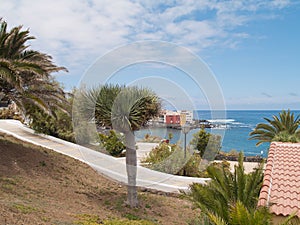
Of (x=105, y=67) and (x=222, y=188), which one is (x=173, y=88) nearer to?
(x=105, y=67)

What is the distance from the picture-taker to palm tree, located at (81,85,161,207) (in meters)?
8.46

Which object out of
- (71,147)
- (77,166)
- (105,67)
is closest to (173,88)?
(105,67)

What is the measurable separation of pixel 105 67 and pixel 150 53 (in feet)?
5.66

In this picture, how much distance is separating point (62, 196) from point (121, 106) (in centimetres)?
311

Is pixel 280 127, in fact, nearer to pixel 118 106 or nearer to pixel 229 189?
pixel 229 189

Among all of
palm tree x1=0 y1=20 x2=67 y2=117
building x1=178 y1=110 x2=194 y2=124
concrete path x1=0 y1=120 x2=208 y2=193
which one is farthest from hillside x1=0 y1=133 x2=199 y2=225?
building x1=178 y1=110 x2=194 y2=124

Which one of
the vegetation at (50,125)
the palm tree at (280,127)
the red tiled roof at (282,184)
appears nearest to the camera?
the red tiled roof at (282,184)

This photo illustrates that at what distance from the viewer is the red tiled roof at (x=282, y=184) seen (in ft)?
16.0

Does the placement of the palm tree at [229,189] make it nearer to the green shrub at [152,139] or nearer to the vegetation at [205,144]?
the green shrub at [152,139]

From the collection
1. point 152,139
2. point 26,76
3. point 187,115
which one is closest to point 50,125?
point 152,139

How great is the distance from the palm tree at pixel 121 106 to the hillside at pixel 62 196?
214 cm

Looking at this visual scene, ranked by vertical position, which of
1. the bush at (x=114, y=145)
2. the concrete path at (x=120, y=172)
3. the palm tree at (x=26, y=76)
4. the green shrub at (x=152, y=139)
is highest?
the palm tree at (x=26, y=76)

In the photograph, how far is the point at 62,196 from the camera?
28.9 ft

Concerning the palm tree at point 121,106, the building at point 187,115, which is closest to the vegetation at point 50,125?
the building at point 187,115
